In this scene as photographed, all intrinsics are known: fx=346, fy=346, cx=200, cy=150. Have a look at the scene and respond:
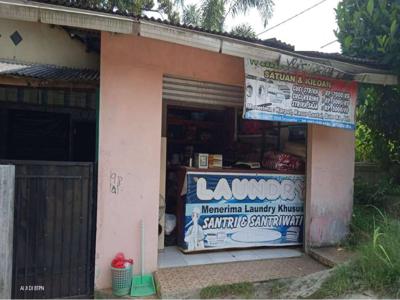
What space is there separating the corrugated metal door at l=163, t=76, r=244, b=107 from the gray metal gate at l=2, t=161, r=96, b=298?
1530 mm

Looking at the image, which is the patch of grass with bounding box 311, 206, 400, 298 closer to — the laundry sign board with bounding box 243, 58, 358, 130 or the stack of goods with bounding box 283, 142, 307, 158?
the laundry sign board with bounding box 243, 58, 358, 130

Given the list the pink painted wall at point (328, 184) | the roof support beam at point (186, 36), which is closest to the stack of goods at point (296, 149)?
the pink painted wall at point (328, 184)

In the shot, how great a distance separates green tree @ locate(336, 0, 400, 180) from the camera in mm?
5289

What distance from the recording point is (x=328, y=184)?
18.4 ft

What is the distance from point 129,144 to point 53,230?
1309mm

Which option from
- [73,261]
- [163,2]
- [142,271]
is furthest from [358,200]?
[163,2]

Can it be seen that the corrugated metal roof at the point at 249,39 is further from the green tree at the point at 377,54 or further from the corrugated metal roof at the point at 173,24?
the green tree at the point at 377,54

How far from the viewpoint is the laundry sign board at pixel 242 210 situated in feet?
17.2

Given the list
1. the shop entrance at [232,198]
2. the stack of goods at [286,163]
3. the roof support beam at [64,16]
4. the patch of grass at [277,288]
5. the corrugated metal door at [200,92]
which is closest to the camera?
the roof support beam at [64,16]

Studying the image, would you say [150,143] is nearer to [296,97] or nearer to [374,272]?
[296,97]

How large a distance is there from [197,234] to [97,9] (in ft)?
10.9

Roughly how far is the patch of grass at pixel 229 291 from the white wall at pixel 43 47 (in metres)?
3.63

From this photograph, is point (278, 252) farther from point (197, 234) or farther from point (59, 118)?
point (59, 118)

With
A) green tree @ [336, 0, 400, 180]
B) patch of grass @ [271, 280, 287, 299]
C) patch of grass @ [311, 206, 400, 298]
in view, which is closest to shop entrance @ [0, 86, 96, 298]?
patch of grass @ [271, 280, 287, 299]
